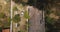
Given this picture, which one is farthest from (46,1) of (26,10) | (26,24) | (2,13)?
(2,13)

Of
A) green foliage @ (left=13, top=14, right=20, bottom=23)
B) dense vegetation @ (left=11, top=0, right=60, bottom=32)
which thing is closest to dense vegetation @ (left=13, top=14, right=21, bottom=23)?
green foliage @ (left=13, top=14, right=20, bottom=23)

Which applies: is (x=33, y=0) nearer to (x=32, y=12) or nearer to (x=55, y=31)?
Result: (x=32, y=12)

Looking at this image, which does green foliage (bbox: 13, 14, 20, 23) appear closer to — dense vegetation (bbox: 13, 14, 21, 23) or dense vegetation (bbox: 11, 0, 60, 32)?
dense vegetation (bbox: 13, 14, 21, 23)

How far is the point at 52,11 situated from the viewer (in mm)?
1433

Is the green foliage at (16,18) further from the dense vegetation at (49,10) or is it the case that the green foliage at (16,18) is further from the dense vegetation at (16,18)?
the dense vegetation at (49,10)

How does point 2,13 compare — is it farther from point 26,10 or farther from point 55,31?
point 55,31

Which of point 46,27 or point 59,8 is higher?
point 59,8

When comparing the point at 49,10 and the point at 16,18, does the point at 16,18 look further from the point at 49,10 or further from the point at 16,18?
the point at 49,10

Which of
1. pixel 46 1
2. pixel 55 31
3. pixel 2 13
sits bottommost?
pixel 55 31

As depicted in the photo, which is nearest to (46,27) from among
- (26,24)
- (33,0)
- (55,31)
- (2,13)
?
(55,31)

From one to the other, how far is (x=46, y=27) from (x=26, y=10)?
316 millimetres

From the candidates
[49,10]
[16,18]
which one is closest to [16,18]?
[16,18]

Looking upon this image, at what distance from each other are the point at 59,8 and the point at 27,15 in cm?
39

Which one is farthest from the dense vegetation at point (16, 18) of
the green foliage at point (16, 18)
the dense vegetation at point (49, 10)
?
the dense vegetation at point (49, 10)
